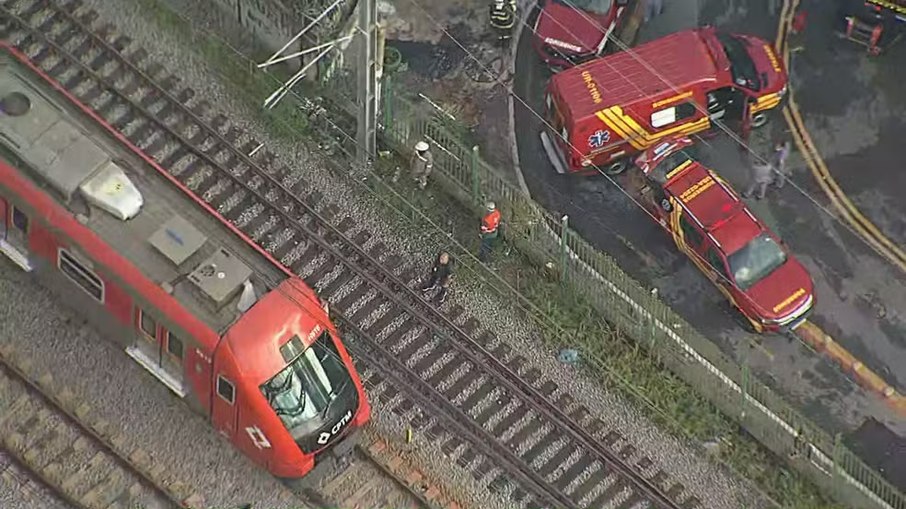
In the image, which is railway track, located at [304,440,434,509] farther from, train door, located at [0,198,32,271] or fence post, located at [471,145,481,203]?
train door, located at [0,198,32,271]

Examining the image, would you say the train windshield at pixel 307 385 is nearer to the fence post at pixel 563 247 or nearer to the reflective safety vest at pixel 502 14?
the fence post at pixel 563 247

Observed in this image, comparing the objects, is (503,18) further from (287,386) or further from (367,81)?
(287,386)

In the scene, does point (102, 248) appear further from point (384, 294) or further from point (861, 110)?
point (861, 110)

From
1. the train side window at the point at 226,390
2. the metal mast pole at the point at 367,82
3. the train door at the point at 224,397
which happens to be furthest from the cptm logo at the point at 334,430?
the metal mast pole at the point at 367,82

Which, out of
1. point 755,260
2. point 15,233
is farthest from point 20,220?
point 755,260

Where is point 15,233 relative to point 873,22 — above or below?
below

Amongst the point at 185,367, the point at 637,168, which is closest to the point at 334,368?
the point at 185,367
